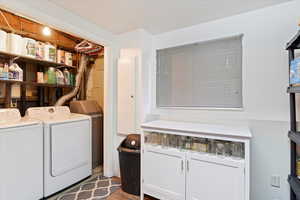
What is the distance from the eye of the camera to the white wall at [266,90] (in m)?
1.57

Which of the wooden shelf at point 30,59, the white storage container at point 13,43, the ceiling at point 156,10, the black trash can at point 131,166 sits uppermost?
the ceiling at point 156,10

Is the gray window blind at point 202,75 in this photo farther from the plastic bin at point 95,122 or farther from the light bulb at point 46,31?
the light bulb at point 46,31

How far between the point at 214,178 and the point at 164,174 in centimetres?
53

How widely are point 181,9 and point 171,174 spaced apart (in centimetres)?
184

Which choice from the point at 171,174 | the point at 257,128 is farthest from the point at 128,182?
the point at 257,128

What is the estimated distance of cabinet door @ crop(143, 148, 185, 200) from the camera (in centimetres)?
164

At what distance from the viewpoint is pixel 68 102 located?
3.03m

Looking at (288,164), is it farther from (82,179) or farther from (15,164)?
(15,164)

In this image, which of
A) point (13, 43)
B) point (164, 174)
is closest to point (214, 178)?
point (164, 174)

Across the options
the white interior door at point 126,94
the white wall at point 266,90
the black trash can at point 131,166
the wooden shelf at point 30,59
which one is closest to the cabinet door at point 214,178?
the white wall at point 266,90

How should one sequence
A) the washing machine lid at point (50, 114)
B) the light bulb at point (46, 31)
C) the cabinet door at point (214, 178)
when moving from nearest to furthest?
1. the cabinet door at point (214, 178)
2. the washing machine lid at point (50, 114)
3. the light bulb at point (46, 31)

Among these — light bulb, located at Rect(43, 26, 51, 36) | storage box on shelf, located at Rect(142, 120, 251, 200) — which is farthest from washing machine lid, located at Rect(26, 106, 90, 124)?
light bulb, located at Rect(43, 26, 51, 36)

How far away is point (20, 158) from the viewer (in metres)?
1.64

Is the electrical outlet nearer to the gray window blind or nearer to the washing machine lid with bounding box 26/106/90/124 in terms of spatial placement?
the gray window blind
